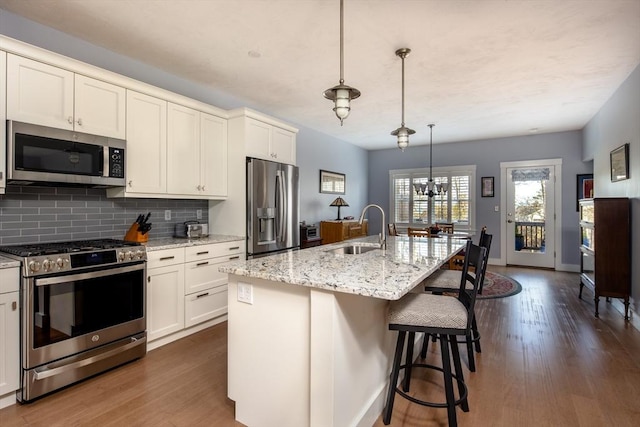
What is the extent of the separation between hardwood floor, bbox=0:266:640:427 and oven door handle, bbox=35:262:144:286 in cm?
72

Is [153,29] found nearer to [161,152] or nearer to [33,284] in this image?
[161,152]

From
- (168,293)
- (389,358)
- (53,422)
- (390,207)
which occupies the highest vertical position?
(390,207)

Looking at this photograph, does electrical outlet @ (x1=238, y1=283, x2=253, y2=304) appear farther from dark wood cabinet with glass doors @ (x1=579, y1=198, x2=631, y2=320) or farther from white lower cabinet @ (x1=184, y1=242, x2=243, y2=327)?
dark wood cabinet with glass doors @ (x1=579, y1=198, x2=631, y2=320)

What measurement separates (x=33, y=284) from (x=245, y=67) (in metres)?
2.55

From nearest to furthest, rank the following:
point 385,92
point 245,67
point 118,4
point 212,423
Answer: point 212,423 → point 118,4 → point 245,67 → point 385,92

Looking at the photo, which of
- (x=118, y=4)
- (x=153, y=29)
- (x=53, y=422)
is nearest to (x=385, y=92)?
(x=153, y=29)

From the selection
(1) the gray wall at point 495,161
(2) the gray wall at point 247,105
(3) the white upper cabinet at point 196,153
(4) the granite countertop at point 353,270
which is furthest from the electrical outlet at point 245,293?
(1) the gray wall at point 495,161

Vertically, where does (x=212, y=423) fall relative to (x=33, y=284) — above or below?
below

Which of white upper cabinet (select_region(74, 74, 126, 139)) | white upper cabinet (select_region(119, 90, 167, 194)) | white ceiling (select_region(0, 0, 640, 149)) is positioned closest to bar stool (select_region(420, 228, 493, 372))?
white ceiling (select_region(0, 0, 640, 149))

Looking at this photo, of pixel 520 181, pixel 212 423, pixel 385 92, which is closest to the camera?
pixel 212 423

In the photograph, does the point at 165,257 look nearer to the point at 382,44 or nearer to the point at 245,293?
the point at 245,293

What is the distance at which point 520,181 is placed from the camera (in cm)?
659

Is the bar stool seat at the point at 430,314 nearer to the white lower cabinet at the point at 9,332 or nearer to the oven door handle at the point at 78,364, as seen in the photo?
the oven door handle at the point at 78,364

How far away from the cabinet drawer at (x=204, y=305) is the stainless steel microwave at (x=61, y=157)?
1.24 metres
